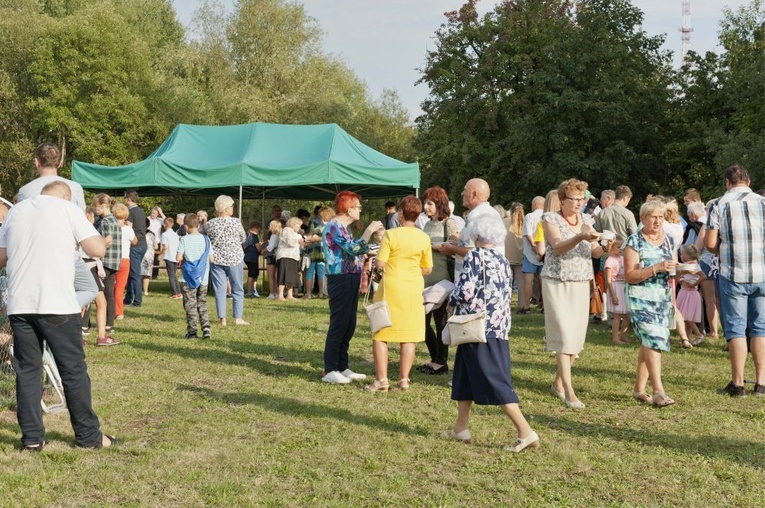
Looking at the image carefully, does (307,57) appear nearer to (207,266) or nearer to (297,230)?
(297,230)

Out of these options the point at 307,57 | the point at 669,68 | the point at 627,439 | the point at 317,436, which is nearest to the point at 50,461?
the point at 317,436

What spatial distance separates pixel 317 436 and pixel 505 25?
32.7 m

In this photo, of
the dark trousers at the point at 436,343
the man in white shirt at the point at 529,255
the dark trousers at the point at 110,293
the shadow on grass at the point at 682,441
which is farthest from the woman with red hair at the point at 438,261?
the dark trousers at the point at 110,293

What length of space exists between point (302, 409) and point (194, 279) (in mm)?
4346

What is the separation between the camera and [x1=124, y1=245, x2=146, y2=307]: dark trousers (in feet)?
47.3

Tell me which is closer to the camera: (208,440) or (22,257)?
(22,257)

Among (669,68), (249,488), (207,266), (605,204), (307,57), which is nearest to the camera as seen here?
(249,488)

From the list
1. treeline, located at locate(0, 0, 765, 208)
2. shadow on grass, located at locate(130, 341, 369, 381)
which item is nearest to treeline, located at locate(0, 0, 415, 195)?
treeline, located at locate(0, 0, 765, 208)

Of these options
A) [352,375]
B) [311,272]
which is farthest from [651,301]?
[311,272]

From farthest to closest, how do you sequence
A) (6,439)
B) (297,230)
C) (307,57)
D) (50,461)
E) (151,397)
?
1. (307,57)
2. (297,230)
3. (151,397)
4. (6,439)
5. (50,461)

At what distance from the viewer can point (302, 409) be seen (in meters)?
6.71

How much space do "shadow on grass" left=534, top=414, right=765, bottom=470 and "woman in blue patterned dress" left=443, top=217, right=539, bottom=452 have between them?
2.45 ft

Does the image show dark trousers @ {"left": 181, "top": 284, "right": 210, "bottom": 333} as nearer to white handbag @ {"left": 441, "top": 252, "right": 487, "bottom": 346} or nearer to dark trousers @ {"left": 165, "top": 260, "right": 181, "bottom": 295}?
white handbag @ {"left": 441, "top": 252, "right": 487, "bottom": 346}

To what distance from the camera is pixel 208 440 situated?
226 inches
